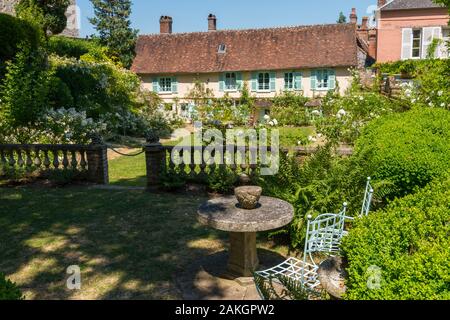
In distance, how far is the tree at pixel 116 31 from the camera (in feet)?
130

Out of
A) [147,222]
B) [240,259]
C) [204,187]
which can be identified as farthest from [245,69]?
[240,259]

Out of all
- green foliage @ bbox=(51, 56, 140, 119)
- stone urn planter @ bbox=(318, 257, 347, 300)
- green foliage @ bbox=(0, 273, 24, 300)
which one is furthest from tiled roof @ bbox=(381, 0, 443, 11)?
green foliage @ bbox=(0, 273, 24, 300)

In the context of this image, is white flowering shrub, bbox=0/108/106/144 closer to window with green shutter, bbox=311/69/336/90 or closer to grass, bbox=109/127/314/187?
grass, bbox=109/127/314/187

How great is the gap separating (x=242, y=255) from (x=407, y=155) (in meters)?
3.30

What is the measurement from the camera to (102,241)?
6680 millimetres

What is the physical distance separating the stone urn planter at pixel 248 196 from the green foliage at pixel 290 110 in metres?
20.5

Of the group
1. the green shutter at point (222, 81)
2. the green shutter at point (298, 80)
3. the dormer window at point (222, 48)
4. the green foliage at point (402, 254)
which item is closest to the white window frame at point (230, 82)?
the green shutter at point (222, 81)

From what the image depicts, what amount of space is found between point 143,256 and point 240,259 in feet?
5.00

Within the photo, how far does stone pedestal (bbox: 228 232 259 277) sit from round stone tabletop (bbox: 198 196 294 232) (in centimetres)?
38

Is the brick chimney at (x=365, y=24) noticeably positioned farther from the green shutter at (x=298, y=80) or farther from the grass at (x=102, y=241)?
the grass at (x=102, y=241)

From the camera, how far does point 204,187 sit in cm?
945

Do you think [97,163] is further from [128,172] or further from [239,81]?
[239,81]

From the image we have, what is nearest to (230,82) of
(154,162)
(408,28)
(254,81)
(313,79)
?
(254,81)

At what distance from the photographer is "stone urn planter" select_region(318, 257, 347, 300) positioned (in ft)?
12.5
